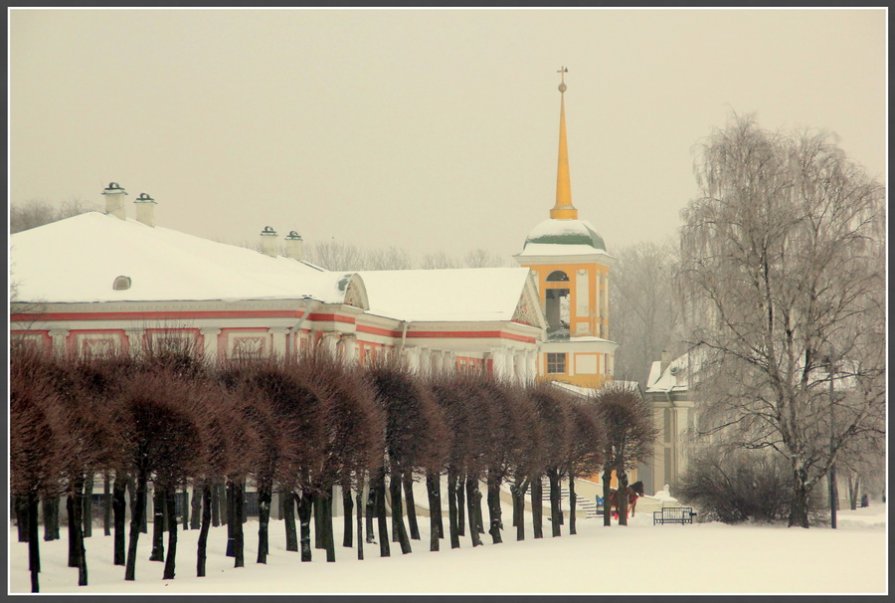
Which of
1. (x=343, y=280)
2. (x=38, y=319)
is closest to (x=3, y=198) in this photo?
(x=38, y=319)

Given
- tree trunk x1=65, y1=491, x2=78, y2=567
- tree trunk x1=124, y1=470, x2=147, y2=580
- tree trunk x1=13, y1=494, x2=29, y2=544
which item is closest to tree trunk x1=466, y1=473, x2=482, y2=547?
tree trunk x1=13, y1=494, x2=29, y2=544

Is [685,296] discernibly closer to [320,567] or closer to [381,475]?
[381,475]

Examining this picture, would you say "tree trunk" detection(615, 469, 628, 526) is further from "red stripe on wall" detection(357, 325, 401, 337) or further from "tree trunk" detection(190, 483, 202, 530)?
"tree trunk" detection(190, 483, 202, 530)

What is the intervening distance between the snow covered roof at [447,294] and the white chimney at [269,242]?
3.94 metres

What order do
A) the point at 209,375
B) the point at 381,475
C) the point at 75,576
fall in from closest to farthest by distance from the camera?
1. the point at 75,576
2. the point at 209,375
3. the point at 381,475

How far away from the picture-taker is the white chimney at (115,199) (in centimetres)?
4938

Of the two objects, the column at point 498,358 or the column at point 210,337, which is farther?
the column at point 498,358

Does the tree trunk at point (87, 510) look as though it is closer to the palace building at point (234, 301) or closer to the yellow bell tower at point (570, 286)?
the palace building at point (234, 301)

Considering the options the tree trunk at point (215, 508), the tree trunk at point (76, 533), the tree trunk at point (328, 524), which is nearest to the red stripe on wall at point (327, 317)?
the tree trunk at point (215, 508)

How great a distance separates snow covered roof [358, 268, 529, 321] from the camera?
5888cm

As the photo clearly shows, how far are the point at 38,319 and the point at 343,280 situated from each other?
355 inches

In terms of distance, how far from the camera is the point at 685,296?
1681 inches

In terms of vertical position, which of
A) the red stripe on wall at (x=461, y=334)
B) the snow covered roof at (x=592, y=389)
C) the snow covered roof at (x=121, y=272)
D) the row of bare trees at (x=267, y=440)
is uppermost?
the snow covered roof at (x=121, y=272)

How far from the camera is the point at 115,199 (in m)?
49.5
